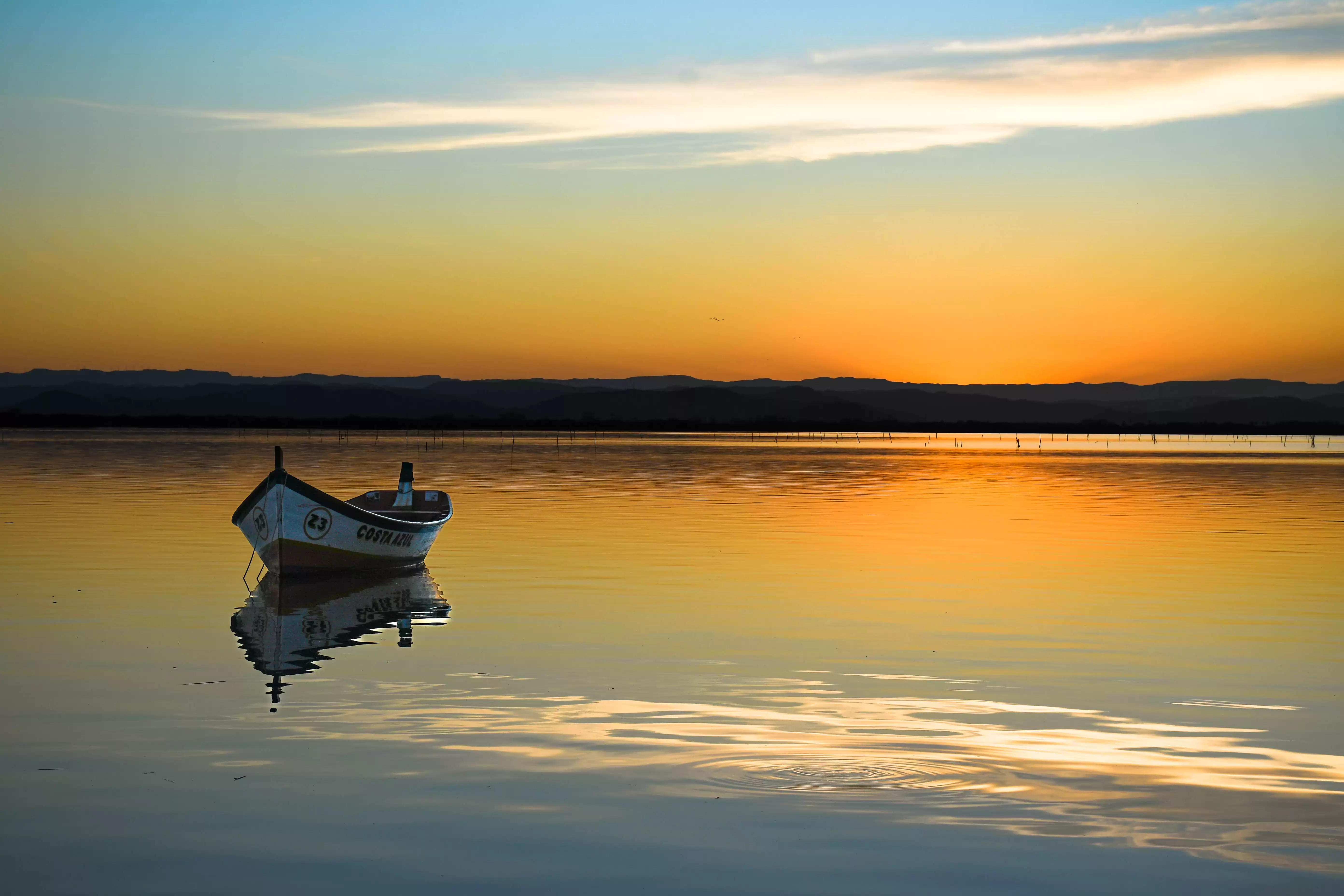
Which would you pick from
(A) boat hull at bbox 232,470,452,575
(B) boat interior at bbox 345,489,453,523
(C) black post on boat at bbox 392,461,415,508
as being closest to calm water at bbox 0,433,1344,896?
(A) boat hull at bbox 232,470,452,575

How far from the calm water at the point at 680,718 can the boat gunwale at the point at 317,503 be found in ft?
4.26

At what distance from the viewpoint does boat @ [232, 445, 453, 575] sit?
25484mm

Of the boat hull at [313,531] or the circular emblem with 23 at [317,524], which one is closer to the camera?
Answer: the boat hull at [313,531]

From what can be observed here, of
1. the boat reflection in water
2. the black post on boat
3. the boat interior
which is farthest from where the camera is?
the black post on boat

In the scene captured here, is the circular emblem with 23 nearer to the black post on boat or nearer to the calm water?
the calm water

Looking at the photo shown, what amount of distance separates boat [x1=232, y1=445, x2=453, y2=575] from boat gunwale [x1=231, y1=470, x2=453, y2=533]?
0.02 meters

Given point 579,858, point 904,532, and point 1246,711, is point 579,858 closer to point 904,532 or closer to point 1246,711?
point 1246,711

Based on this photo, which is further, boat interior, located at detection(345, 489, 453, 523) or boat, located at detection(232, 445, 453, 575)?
Result: boat interior, located at detection(345, 489, 453, 523)

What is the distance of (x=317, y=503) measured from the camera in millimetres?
25984

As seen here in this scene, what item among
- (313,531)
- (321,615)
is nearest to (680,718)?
(321,615)

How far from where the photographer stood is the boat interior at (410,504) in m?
31.7

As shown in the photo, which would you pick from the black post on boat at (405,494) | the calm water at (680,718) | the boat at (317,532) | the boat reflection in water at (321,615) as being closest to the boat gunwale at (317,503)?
the boat at (317,532)

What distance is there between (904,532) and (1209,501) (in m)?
19.5

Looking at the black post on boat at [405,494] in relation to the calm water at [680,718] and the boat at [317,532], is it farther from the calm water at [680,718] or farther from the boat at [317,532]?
the boat at [317,532]
